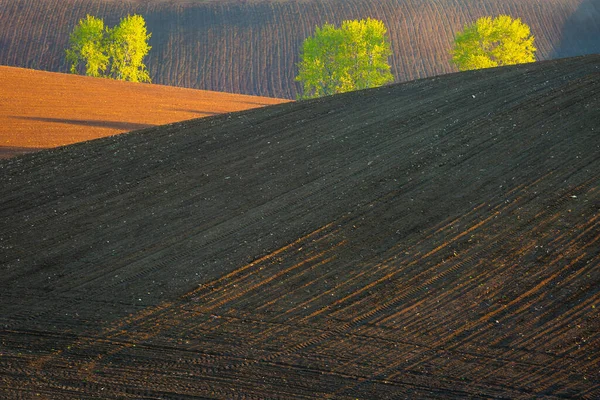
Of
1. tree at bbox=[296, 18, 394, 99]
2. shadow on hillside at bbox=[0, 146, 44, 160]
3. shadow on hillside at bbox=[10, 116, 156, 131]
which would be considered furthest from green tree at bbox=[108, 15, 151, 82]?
shadow on hillside at bbox=[0, 146, 44, 160]

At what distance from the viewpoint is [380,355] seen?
36.9 feet

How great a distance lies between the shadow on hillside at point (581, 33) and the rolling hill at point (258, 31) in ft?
0.32

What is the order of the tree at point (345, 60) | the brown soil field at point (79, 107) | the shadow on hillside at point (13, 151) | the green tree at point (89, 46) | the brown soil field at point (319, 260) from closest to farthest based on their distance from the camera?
the brown soil field at point (319, 260) < the shadow on hillside at point (13, 151) < the brown soil field at point (79, 107) < the tree at point (345, 60) < the green tree at point (89, 46)

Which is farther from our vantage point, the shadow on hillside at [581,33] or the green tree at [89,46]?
the shadow on hillside at [581,33]

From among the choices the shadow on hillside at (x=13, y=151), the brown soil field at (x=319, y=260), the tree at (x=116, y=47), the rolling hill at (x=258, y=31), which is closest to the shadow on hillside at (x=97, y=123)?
the shadow on hillside at (x=13, y=151)

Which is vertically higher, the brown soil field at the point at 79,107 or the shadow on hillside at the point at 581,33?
the shadow on hillside at the point at 581,33

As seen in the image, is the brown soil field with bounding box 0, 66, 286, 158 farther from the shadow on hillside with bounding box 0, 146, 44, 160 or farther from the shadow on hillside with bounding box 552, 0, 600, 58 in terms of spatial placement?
the shadow on hillside with bounding box 552, 0, 600, 58

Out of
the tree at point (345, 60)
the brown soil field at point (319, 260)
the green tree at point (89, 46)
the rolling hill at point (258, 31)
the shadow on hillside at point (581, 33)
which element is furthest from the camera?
the shadow on hillside at point (581, 33)

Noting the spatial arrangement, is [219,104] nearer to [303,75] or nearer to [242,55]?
[303,75]

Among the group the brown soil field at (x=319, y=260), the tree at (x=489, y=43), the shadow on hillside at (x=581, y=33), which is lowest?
the brown soil field at (x=319, y=260)

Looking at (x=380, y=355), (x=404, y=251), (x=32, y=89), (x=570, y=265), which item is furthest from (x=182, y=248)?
(x=32, y=89)

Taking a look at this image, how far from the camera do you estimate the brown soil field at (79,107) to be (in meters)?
27.8

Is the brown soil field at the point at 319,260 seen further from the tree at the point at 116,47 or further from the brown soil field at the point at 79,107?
the tree at the point at 116,47

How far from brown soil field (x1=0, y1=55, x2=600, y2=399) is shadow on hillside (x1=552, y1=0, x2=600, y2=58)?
5270 centimetres
